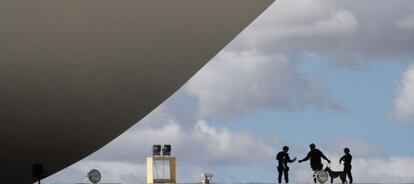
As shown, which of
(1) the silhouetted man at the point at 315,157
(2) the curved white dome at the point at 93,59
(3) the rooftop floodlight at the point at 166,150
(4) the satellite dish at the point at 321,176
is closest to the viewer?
(2) the curved white dome at the point at 93,59

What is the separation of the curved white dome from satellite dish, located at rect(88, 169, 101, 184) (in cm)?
118

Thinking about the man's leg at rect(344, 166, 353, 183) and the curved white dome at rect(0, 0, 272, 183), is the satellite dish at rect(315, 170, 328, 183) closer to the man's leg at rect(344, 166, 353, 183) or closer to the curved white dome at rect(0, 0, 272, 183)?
the man's leg at rect(344, 166, 353, 183)

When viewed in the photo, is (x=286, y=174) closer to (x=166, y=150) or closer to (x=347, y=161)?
(x=347, y=161)

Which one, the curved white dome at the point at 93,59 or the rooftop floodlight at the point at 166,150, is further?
the rooftop floodlight at the point at 166,150

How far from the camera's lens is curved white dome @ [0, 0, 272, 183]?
15.5 metres

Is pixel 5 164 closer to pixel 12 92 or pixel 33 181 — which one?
pixel 33 181

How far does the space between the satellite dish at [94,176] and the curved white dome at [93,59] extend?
1.18 metres

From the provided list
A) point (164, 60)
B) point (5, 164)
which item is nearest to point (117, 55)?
point (164, 60)

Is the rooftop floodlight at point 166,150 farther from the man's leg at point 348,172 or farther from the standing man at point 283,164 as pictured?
the man's leg at point 348,172

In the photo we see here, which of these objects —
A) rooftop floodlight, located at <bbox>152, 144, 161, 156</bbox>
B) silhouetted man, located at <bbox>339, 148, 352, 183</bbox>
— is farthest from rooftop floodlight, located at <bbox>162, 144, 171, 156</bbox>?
silhouetted man, located at <bbox>339, 148, 352, 183</bbox>

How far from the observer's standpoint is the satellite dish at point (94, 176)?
16.8m

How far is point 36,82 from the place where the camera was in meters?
16.5

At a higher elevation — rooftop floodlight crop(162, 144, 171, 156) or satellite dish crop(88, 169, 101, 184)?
rooftop floodlight crop(162, 144, 171, 156)

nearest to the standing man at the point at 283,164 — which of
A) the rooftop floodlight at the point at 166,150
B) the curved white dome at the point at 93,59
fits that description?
the rooftop floodlight at the point at 166,150
